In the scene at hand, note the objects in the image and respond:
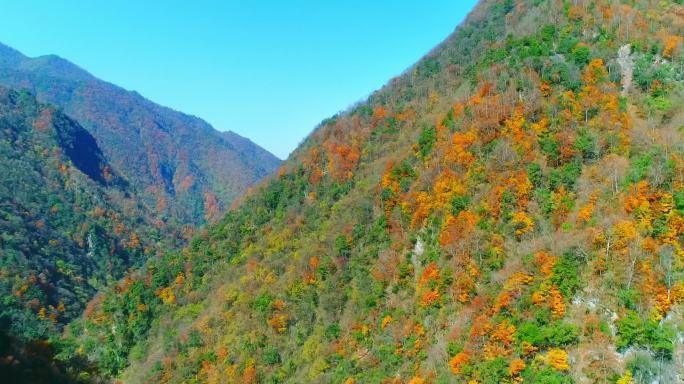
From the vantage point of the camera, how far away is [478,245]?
64.9 meters

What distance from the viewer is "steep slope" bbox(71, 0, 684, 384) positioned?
165 feet

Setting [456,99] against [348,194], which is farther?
[348,194]

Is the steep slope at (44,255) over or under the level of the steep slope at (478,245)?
over

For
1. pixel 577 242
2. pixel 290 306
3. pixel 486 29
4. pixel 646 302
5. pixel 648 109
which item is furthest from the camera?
pixel 486 29

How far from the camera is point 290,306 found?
299ft

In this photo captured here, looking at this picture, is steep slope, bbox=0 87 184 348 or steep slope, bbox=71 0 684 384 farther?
steep slope, bbox=0 87 184 348

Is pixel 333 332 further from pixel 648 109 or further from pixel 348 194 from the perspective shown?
pixel 648 109

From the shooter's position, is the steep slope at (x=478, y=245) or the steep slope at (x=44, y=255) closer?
the steep slope at (x=478, y=245)

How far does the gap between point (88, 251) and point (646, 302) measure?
7249 inches

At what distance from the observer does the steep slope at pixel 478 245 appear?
5019 cm

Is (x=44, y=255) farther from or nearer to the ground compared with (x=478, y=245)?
farther from the ground

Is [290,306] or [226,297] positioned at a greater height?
[226,297]

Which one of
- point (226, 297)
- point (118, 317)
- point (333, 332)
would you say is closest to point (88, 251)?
point (118, 317)

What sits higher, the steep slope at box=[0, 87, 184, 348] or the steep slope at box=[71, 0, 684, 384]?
the steep slope at box=[0, 87, 184, 348]
